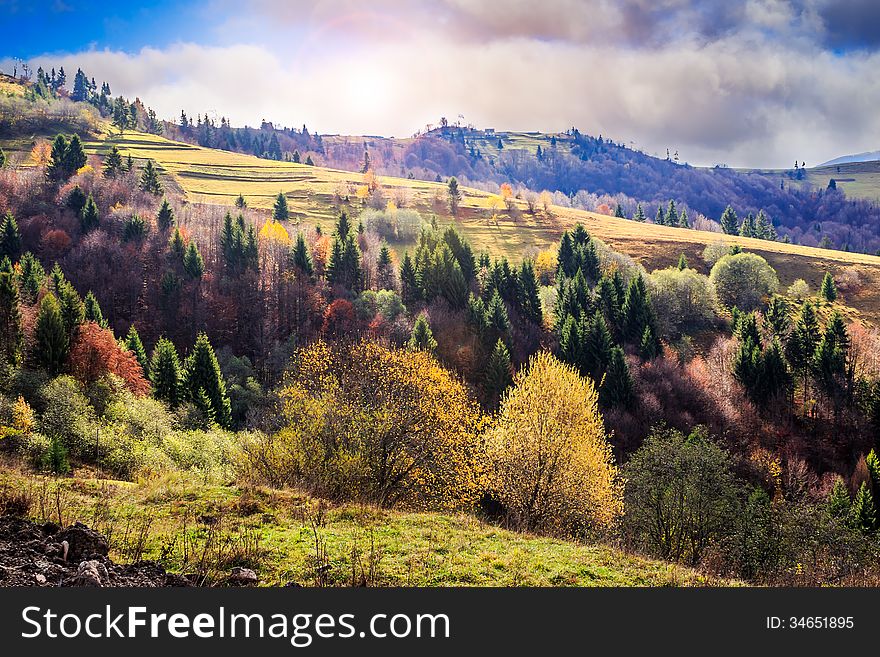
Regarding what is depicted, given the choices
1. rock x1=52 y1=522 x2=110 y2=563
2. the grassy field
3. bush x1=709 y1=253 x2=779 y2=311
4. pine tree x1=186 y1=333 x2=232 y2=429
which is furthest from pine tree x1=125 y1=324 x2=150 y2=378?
bush x1=709 y1=253 x2=779 y2=311

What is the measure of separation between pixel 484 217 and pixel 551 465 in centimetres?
12200

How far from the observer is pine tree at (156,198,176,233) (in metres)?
98.7

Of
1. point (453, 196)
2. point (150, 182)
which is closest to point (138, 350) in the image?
point (150, 182)

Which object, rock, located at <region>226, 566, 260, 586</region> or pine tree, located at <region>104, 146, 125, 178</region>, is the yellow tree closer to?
rock, located at <region>226, 566, 260, 586</region>

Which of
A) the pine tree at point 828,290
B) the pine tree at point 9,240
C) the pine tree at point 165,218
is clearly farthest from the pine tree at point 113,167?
the pine tree at point 828,290

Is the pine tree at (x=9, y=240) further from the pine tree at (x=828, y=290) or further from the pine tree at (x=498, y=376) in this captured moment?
the pine tree at (x=828, y=290)

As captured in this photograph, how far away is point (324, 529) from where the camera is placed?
15.7m

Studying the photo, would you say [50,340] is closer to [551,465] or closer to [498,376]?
[551,465]

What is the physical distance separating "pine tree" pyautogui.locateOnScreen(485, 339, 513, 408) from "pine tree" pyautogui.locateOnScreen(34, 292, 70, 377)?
4130 centimetres

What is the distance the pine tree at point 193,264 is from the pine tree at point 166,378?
37961mm

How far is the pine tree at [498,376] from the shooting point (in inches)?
2539

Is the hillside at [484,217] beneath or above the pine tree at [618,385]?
above

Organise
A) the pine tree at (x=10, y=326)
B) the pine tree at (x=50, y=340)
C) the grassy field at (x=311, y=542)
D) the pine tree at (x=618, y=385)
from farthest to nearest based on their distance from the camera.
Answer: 1. the pine tree at (x=618, y=385)
2. the pine tree at (x=50, y=340)
3. the pine tree at (x=10, y=326)
4. the grassy field at (x=311, y=542)

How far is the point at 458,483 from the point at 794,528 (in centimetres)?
1738
